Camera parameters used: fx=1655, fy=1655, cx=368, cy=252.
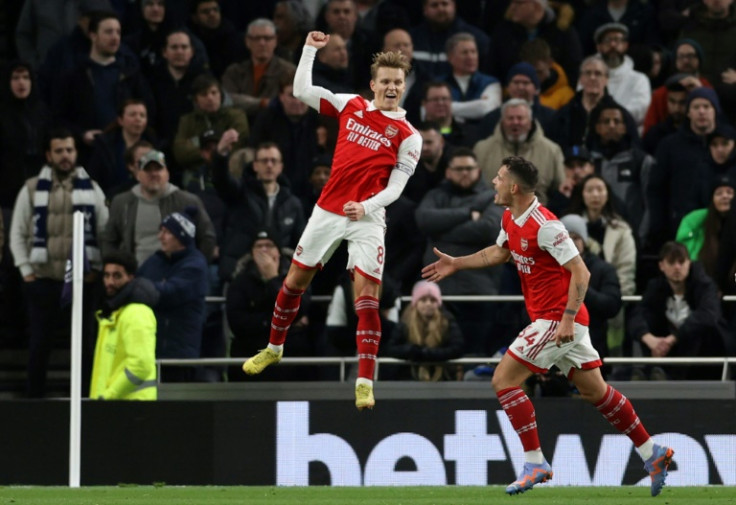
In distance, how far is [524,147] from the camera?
17.9m

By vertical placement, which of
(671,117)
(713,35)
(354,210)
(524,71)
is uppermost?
(713,35)

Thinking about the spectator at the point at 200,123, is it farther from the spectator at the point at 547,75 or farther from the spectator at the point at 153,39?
the spectator at the point at 547,75

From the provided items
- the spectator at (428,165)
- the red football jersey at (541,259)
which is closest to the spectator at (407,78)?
the spectator at (428,165)

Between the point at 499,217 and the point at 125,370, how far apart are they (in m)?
4.16

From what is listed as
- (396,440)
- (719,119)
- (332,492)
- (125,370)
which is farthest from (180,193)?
(719,119)

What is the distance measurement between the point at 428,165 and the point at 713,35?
462 centimetres

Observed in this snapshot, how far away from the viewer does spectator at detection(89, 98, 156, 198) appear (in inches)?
717

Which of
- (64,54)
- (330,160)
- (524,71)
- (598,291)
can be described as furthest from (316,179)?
(64,54)

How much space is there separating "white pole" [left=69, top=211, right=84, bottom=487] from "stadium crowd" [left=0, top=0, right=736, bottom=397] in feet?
4.00

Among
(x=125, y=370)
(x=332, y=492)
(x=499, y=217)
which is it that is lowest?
(x=332, y=492)

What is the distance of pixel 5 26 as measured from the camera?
21.7 meters

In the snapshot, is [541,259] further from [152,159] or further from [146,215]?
[146,215]

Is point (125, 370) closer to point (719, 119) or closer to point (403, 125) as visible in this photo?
point (403, 125)

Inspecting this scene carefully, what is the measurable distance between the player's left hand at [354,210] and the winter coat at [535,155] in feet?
17.0
